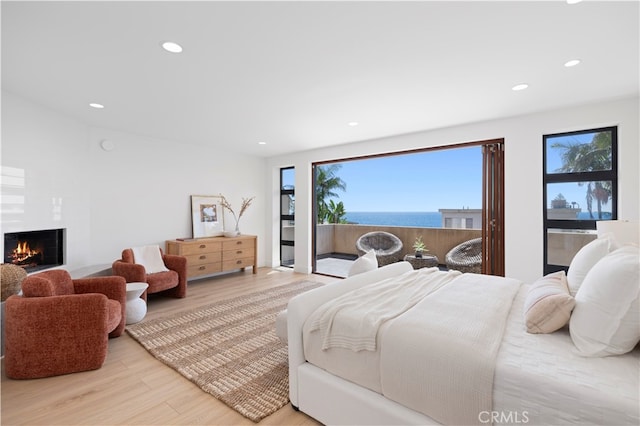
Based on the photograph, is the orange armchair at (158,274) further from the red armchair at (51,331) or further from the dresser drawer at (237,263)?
the red armchair at (51,331)

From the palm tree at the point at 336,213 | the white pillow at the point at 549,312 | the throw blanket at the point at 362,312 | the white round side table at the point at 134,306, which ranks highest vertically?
the palm tree at the point at 336,213

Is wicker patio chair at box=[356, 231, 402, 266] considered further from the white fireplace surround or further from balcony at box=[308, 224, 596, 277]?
the white fireplace surround

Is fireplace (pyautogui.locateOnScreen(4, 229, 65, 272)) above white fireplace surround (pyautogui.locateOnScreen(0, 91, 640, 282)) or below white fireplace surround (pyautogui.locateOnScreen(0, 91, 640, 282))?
below

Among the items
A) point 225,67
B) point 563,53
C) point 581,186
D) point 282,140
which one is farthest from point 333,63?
point 581,186

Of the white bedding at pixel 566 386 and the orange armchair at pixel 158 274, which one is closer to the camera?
the white bedding at pixel 566 386

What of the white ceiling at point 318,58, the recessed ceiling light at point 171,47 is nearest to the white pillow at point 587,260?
the white ceiling at point 318,58

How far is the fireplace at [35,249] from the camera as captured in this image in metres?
3.37

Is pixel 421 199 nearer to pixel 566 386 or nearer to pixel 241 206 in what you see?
pixel 241 206

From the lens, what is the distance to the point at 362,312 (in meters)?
1.78

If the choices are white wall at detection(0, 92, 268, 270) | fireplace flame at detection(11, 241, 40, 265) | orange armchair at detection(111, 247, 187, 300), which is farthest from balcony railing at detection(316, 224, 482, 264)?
fireplace flame at detection(11, 241, 40, 265)

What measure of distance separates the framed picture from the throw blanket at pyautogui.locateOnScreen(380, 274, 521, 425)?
469 centimetres

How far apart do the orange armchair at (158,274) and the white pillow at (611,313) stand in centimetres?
408

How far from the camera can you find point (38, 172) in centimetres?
341

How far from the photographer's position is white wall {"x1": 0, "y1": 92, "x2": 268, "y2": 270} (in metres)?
3.29
